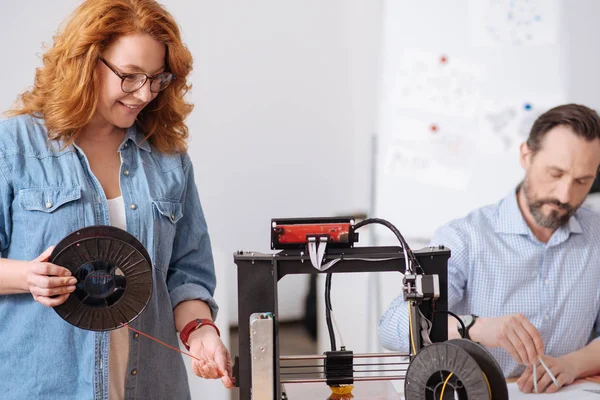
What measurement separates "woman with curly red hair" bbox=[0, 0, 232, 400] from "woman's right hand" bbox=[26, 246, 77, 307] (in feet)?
0.28

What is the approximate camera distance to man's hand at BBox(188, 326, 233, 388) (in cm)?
119

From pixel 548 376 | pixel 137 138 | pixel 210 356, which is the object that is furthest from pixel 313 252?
pixel 548 376

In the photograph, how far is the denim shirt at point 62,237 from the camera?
1260mm

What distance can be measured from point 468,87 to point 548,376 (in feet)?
4.86

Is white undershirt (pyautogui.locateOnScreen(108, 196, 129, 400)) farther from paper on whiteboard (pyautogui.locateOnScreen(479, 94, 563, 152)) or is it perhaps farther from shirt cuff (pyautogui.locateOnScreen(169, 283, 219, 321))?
paper on whiteboard (pyautogui.locateOnScreen(479, 94, 563, 152))

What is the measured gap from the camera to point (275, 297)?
3.35 ft

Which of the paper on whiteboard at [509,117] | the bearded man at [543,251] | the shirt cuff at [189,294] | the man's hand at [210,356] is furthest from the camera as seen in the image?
A: the paper on whiteboard at [509,117]

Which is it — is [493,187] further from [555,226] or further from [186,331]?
[186,331]

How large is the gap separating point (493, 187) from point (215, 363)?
1839 mm

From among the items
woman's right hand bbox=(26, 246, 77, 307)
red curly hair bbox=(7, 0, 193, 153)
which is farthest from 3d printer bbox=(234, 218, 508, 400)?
red curly hair bbox=(7, 0, 193, 153)

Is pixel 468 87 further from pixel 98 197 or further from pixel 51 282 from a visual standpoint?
pixel 51 282

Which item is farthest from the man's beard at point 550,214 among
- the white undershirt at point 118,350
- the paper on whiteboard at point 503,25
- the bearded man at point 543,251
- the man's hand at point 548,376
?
the white undershirt at point 118,350

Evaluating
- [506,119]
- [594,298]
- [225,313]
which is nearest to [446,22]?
[506,119]

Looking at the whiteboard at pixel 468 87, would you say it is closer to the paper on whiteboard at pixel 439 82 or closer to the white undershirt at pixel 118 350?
the paper on whiteboard at pixel 439 82
